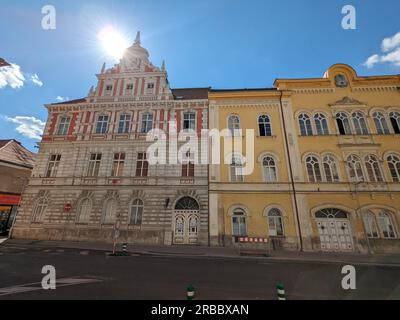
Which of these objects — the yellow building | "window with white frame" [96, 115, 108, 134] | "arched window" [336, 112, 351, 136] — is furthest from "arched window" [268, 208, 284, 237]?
"window with white frame" [96, 115, 108, 134]

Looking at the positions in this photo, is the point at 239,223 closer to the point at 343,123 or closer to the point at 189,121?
the point at 189,121

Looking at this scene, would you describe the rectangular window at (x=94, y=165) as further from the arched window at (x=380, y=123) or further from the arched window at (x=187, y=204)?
the arched window at (x=380, y=123)

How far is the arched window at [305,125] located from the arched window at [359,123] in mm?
4237

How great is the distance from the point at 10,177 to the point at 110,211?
1763cm

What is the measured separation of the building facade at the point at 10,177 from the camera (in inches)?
861

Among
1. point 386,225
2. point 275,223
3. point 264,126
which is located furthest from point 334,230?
point 264,126

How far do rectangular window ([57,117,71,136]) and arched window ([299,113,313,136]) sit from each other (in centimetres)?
2521

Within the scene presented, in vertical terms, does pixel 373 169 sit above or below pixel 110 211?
above

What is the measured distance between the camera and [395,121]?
18.1 m

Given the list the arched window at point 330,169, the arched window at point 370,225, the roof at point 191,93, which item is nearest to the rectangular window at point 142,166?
the roof at point 191,93

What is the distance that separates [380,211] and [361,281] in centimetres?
1093

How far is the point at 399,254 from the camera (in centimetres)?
1416

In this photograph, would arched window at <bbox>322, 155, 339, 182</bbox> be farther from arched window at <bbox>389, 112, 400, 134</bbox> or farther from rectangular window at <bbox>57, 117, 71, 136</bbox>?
rectangular window at <bbox>57, 117, 71, 136</bbox>

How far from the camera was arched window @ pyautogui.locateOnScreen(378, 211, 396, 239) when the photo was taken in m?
15.1
